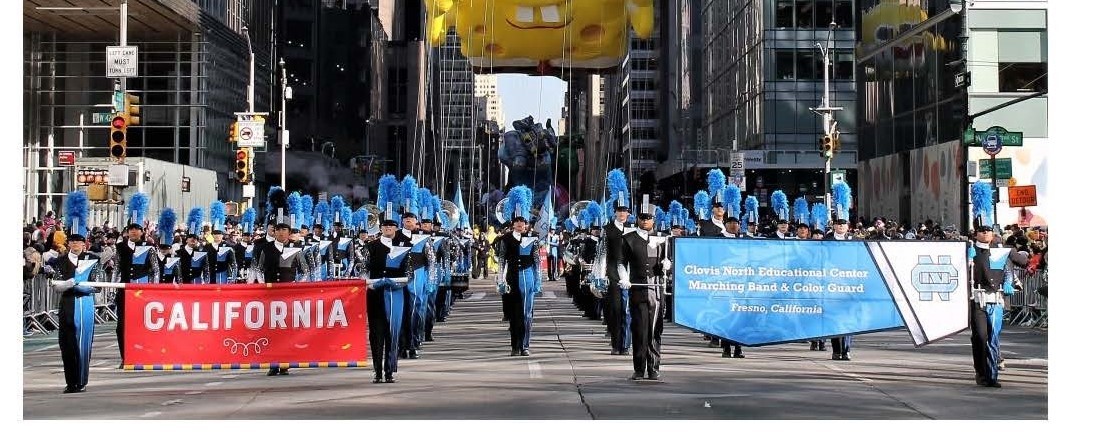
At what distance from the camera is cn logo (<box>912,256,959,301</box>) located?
16.6 m

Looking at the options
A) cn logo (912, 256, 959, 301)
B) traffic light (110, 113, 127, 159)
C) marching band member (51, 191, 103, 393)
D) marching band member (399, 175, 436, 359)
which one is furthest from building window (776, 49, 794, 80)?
marching band member (51, 191, 103, 393)

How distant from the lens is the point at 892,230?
32094 millimetres

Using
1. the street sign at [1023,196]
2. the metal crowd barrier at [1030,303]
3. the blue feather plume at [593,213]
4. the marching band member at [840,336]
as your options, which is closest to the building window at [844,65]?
the street sign at [1023,196]

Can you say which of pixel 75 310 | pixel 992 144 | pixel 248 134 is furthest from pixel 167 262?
pixel 248 134

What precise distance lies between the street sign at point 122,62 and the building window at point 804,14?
174 feet

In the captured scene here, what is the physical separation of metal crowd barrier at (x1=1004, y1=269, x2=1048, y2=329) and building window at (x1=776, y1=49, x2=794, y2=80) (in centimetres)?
5149

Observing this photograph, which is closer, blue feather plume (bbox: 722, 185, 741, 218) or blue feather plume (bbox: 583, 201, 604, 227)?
blue feather plume (bbox: 722, 185, 741, 218)

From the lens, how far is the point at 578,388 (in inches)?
581

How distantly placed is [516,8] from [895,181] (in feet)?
80.2

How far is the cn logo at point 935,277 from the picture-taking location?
16.6 m

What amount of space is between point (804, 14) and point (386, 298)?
2547 inches

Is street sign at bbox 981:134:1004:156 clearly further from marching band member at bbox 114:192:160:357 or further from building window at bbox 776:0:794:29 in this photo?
building window at bbox 776:0:794:29

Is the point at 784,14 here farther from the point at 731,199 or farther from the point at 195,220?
the point at 195,220

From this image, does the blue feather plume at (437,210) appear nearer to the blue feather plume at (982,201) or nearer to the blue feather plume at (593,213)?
the blue feather plume at (593,213)
